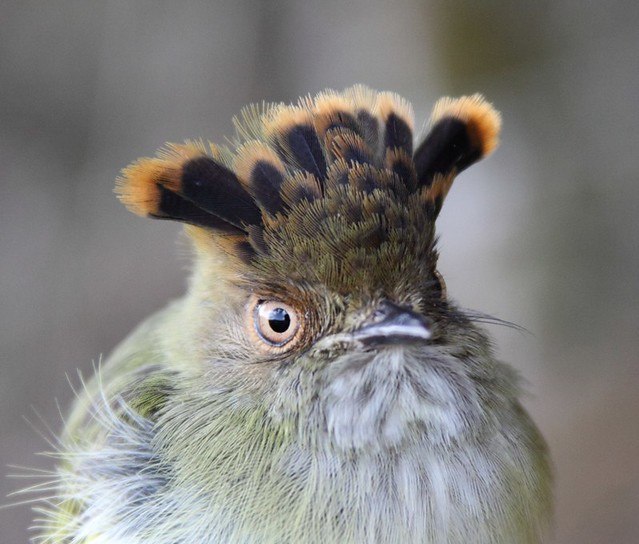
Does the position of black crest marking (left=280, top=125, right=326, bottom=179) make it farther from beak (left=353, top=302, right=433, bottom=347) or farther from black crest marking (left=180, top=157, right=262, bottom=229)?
beak (left=353, top=302, right=433, bottom=347)

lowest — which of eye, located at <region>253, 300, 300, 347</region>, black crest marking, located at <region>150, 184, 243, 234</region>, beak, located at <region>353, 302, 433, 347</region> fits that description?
beak, located at <region>353, 302, 433, 347</region>

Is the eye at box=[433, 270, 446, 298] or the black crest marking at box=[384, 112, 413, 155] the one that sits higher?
the black crest marking at box=[384, 112, 413, 155]

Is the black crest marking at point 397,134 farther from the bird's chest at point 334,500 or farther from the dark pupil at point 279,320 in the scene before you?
the bird's chest at point 334,500

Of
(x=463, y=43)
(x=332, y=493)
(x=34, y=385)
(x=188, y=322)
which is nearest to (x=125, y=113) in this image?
(x=34, y=385)

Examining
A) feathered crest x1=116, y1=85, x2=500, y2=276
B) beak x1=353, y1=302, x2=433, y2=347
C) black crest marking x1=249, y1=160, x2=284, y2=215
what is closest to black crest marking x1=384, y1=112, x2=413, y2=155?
feathered crest x1=116, y1=85, x2=500, y2=276

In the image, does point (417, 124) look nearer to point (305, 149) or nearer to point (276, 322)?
point (305, 149)

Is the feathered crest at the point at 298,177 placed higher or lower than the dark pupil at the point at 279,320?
higher

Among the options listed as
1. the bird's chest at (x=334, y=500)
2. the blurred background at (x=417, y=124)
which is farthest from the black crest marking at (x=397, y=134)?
the blurred background at (x=417, y=124)
